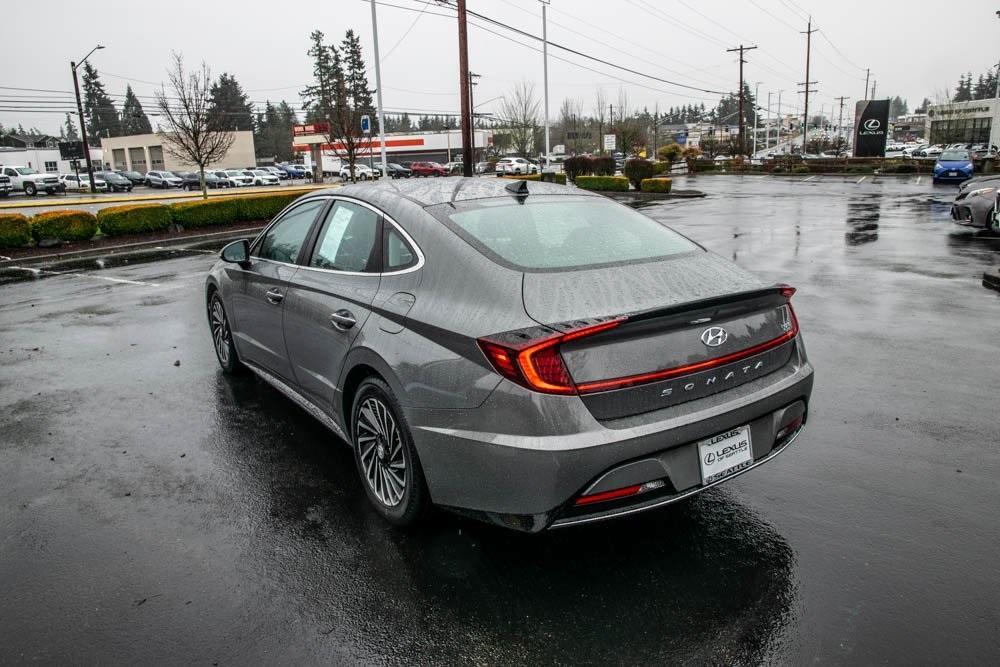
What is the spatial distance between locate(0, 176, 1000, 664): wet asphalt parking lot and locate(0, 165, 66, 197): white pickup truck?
50.8 m

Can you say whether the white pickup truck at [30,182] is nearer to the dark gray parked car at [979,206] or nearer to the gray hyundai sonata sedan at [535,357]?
the dark gray parked car at [979,206]

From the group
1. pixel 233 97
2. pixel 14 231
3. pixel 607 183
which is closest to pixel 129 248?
pixel 14 231

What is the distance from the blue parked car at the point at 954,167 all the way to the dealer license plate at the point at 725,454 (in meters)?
35.3

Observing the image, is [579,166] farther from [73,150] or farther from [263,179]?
[73,150]

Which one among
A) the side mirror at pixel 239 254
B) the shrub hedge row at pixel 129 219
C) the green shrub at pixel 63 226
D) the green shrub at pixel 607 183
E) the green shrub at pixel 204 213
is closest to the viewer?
the side mirror at pixel 239 254

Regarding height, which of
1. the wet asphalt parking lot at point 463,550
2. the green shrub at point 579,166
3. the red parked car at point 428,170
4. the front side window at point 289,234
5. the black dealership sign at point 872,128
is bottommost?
the wet asphalt parking lot at point 463,550

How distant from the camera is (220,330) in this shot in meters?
6.07

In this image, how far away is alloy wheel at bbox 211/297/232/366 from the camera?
19.4ft

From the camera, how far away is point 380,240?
371 centimetres

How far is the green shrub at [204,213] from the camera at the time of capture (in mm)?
18938

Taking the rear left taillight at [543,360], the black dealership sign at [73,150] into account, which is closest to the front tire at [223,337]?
the rear left taillight at [543,360]

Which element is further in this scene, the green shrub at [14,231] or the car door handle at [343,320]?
Result: the green shrub at [14,231]

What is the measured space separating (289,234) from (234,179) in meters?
55.6

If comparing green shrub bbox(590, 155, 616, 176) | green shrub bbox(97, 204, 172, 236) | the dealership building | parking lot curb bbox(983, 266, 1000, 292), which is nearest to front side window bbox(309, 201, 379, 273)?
parking lot curb bbox(983, 266, 1000, 292)
